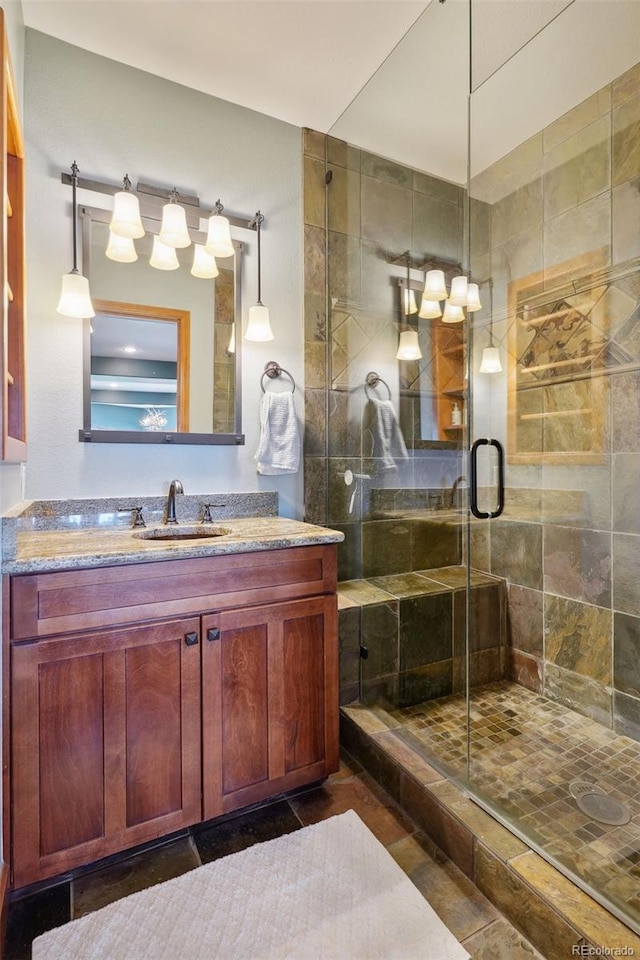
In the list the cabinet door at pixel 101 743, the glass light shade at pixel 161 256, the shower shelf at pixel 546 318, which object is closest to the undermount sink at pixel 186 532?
the cabinet door at pixel 101 743

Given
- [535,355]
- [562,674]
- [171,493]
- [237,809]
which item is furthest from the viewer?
[535,355]

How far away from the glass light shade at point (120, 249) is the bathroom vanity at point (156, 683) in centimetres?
107

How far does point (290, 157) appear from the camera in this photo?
2166 millimetres

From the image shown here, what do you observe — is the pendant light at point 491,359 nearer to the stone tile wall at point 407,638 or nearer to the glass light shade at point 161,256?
the stone tile wall at point 407,638

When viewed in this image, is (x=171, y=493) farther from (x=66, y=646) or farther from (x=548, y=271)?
(x=548, y=271)

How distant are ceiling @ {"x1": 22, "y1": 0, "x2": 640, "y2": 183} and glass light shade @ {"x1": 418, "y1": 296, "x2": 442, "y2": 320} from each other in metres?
0.65

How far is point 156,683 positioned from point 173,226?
1653 millimetres

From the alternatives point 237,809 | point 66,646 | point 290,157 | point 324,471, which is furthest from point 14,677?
point 290,157

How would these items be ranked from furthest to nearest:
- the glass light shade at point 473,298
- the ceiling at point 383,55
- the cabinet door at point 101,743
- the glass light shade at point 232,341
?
the glass light shade at point 473,298 < the glass light shade at point 232,341 < the ceiling at point 383,55 < the cabinet door at point 101,743

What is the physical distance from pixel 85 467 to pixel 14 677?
830 millimetres

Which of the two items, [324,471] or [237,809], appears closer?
[237,809]

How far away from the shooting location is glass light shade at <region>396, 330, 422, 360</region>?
7.09 feet

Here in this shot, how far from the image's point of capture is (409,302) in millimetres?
2148

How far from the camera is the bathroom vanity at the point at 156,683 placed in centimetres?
118
